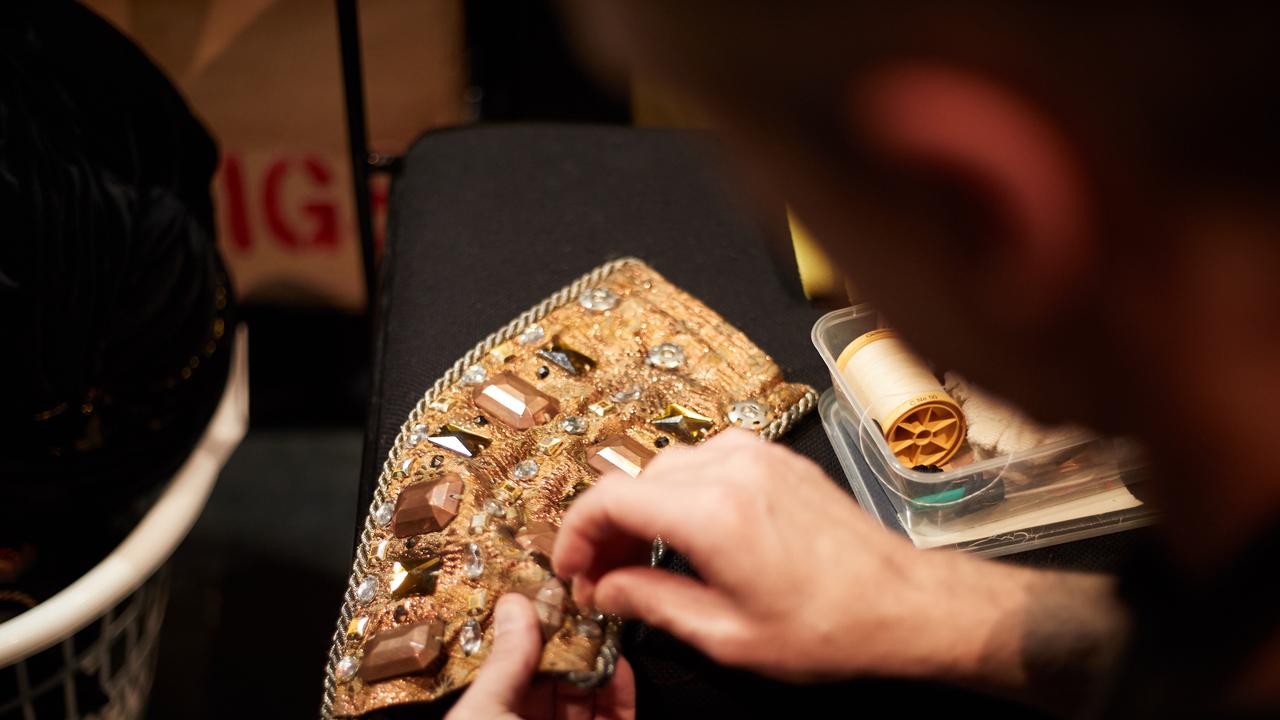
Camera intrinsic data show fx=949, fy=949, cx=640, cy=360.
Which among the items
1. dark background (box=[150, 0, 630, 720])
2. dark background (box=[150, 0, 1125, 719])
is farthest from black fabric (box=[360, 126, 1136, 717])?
dark background (box=[150, 0, 630, 720])

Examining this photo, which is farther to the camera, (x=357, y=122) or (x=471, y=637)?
(x=357, y=122)

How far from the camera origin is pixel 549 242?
78cm

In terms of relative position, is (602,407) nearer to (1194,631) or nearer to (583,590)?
(583,590)

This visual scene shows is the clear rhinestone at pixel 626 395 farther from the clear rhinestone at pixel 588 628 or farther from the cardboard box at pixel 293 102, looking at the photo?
the cardboard box at pixel 293 102

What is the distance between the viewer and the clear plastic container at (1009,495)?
1.86 feet

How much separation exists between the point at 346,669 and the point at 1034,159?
0.45 m

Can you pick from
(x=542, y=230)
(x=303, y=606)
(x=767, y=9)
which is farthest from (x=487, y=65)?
(x=767, y=9)

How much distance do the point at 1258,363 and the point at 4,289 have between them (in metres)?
0.71

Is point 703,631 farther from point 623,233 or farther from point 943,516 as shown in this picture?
point 623,233

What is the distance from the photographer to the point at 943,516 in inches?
23.0

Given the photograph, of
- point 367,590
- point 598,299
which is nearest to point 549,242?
point 598,299

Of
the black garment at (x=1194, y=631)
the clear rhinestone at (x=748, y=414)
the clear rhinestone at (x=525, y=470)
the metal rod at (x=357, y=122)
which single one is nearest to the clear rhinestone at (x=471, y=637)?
the clear rhinestone at (x=525, y=470)

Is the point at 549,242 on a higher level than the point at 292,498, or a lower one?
higher

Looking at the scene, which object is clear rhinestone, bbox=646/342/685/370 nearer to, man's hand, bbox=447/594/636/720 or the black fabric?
the black fabric
